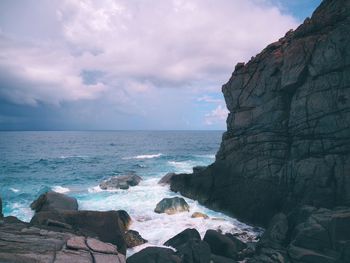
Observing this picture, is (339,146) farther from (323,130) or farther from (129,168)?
(129,168)

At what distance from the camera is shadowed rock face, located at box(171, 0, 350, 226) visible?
71.3ft

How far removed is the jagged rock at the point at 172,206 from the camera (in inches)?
1098

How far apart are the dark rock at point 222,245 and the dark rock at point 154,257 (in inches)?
133

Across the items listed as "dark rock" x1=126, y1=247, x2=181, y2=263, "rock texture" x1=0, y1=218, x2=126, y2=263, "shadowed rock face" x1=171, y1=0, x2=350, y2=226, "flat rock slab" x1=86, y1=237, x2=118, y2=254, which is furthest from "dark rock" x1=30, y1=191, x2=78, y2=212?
"shadowed rock face" x1=171, y1=0, x2=350, y2=226

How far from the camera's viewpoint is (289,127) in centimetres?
2483

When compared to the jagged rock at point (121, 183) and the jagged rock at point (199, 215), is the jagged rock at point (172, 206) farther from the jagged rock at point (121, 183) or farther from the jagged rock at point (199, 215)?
the jagged rock at point (121, 183)

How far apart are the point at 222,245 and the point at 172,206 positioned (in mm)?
9654

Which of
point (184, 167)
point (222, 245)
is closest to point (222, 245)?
point (222, 245)

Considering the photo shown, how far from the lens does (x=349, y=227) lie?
16.4 meters

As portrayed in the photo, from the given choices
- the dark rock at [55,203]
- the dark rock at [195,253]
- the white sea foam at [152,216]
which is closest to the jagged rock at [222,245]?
the dark rock at [195,253]

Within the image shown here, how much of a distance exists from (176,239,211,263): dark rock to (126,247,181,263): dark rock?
56 cm

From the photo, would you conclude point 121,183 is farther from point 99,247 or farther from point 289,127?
point 99,247

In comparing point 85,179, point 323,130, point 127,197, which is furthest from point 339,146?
point 85,179

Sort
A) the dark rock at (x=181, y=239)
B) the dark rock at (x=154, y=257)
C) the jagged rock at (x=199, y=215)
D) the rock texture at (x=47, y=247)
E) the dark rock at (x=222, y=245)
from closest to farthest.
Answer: the rock texture at (x=47, y=247)
the dark rock at (x=154, y=257)
the dark rock at (x=222, y=245)
the dark rock at (x=181, y=239)
the jagged rock at (x=199, y=215)
